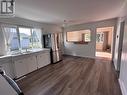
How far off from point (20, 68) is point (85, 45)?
14.1 feet

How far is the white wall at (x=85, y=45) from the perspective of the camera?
5109mm

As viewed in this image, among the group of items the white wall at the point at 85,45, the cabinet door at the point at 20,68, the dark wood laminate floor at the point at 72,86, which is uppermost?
the white wall at the point at 85,45

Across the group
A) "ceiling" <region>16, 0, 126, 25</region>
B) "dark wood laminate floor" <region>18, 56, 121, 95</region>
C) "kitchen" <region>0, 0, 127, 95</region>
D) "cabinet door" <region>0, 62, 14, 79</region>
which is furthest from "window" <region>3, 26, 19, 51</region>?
"dark wood laminate floor" <region>18, 56, 121, 95</region>

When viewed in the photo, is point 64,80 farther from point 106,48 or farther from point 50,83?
point 106,48

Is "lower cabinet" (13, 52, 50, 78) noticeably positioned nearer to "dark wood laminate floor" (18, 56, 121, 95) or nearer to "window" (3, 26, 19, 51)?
"dark wood laminate floor" (18, 56, 121, 95)

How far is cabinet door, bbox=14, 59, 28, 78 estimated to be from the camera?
3.04 metres

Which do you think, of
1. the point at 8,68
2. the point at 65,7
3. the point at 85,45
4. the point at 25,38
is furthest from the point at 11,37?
the point at 85,45

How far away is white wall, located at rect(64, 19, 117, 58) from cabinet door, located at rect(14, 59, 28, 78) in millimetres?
3968

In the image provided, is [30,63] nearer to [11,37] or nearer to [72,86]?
[11,37]

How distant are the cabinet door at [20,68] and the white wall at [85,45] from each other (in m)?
3.97

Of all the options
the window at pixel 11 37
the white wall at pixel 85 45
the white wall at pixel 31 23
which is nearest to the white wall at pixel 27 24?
the white wall at pixel 31 23

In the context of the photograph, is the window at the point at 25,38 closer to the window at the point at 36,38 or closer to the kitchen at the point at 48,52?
the kitchen at the point at 48,52

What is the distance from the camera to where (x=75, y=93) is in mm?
2193

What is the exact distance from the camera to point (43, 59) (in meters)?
4.27
